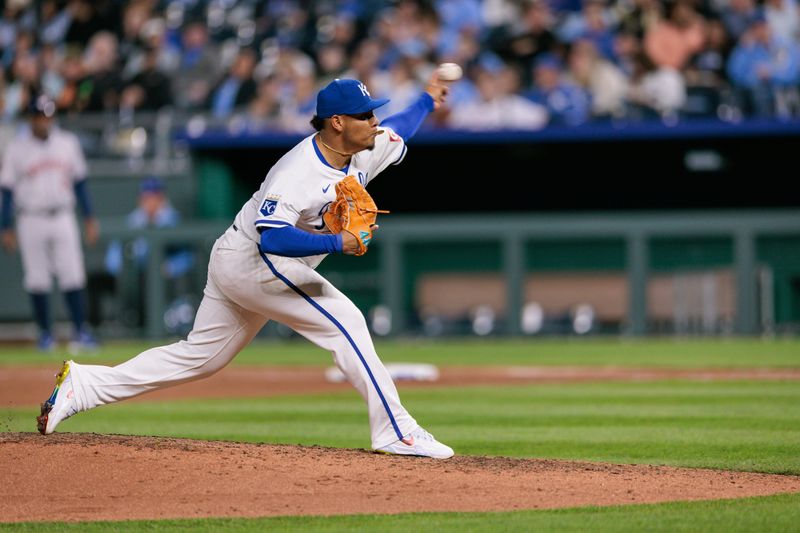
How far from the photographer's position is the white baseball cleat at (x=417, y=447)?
5.35 m

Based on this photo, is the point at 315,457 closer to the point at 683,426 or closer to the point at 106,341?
the point at 683,426

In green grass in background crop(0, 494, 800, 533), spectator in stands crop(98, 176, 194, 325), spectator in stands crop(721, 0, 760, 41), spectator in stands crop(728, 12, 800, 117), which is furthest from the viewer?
spectator in stands crop(98, 176, 194, 325)

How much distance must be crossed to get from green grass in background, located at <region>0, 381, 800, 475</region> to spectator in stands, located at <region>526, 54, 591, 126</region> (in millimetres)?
5428

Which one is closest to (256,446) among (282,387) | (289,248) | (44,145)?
(289,248)

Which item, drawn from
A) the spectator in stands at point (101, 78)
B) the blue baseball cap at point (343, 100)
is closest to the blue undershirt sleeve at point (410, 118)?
the blue baseball cap at point (343, 100)

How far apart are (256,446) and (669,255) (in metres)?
9.53

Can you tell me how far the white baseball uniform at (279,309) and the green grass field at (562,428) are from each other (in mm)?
1000

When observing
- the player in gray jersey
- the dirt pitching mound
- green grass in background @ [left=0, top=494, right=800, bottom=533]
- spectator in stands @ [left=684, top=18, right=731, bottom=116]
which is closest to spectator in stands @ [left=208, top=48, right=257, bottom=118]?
the player in gray jersey

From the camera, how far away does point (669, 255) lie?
1438 centimetres

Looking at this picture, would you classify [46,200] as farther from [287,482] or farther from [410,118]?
[287,482]

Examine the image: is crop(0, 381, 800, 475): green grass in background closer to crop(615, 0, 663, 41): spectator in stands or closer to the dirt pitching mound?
the dirt pitching mound

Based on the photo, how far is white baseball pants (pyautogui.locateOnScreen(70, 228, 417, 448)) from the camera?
5.36 meters

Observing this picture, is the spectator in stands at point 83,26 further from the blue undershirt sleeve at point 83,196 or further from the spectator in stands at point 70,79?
the blue undershirt sleeve at point 83,196

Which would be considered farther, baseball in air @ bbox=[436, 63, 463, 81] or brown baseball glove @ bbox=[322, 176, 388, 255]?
baseball in air @ bbox=[436, 63, 463, 81]
